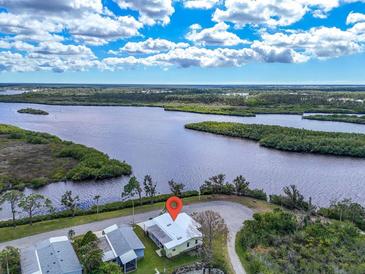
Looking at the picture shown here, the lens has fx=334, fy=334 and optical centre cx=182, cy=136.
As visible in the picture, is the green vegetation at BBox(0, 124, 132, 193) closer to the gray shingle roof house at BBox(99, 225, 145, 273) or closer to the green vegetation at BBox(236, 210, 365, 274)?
the gray shingle roof house at BBox(99, 225, 145, 273)

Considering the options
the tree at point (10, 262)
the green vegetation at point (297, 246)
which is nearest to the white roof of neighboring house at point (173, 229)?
the green vegetation at point (297, 246)

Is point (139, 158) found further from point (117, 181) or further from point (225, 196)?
point (225, 196)

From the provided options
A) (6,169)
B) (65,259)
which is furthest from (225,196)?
(6,169)

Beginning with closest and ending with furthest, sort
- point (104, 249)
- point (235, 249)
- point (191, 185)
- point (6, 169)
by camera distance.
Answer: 1. point (104, 249)
2. point (235, 249)
3. point (191, 185)
4. point (6, 169)

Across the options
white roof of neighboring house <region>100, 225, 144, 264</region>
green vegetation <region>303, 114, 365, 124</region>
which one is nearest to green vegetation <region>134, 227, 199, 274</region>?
white roof of neighboring house <region>100, 225, 144, 264</region>

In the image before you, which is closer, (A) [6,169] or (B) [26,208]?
(B) [26,208]

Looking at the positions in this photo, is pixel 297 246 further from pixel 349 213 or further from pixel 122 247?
pixel 122 247
